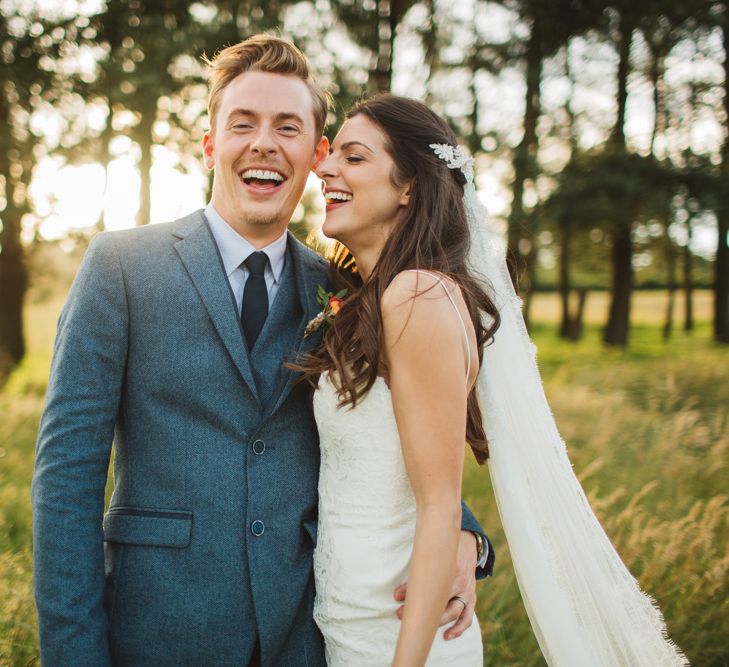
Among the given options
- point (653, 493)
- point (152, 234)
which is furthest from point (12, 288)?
point (152, 234)

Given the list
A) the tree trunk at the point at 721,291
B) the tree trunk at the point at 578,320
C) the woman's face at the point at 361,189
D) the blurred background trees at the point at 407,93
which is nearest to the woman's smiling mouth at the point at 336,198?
the woman's face at the point at 361,189

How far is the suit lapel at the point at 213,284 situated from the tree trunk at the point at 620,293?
48.4 feet

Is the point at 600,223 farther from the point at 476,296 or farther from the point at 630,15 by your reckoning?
the point at 476,296

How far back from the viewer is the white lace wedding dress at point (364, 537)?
2125 millimetres

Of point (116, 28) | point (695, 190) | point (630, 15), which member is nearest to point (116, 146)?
point (116, 28)

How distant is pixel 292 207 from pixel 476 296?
742 mm

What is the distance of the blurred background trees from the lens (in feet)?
34.3

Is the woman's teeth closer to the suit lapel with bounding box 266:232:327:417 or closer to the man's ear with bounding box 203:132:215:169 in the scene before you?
the suit lapel with bounding box 266:232:327:417

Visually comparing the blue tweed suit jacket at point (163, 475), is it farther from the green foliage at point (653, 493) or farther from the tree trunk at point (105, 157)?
the tree trunk at point (105, 157)

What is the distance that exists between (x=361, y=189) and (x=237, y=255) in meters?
0.51

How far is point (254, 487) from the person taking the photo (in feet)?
6.70

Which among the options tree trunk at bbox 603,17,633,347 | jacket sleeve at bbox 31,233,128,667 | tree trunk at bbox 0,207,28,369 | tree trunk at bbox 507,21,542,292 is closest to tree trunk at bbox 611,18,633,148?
tree trunk at bbox 603,17,633,347

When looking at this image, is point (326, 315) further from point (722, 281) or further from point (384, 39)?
point (722, 281)

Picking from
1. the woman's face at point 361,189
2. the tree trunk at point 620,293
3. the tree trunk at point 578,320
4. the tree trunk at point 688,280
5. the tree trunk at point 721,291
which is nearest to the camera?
the woman's face at point 361,189
